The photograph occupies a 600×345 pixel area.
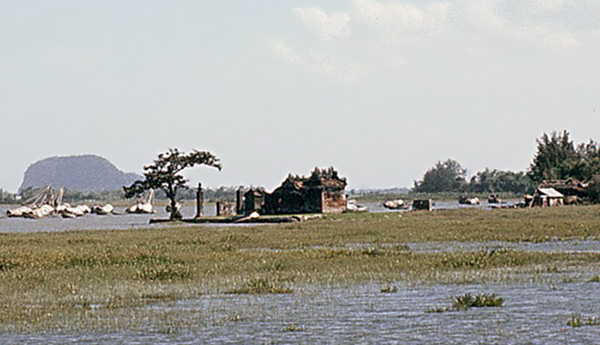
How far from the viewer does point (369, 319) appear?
20609 mm

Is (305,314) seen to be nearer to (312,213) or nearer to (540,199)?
(312,213)

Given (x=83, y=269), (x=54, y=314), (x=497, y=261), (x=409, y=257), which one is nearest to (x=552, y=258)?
(x=497, y=261)

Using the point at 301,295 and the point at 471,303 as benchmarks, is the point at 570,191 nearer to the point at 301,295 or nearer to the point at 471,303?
the point at 301,295

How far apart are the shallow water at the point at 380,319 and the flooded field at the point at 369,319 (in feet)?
0.06

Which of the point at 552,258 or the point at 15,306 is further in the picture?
the point at 552,258

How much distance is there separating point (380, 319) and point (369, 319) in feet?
0.80

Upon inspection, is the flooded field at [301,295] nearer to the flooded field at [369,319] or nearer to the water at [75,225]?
the flooded field at [369,319]

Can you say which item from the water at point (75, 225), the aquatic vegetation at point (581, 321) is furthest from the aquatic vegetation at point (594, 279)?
the water at point (75, 225)

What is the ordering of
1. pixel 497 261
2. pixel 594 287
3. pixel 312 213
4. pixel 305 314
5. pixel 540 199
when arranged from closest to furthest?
1. pixel 305 314
2. pixel 594 287
3. pixel 497 261
4. pixel 312 213
5. pixel 540 199

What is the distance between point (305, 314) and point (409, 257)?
13927 mm

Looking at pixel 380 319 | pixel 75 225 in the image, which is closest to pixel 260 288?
pixel 380 319

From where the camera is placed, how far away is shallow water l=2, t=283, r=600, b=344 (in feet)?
60.0

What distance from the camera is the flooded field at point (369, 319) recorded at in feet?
60.0

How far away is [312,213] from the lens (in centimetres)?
8962
